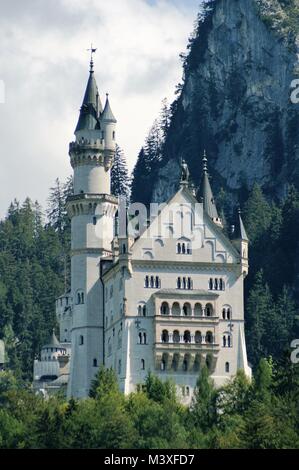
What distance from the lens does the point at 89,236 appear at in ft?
487

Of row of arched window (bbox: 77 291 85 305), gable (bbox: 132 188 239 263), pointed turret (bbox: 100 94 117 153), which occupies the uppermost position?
pointed turret (bbox: 100 94 117 153)

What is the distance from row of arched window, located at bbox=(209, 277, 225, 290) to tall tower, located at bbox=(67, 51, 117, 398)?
7.28 m

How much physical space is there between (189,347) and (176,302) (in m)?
2.88

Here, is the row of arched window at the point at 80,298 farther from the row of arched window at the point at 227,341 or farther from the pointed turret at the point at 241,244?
the pointed turret at the point at 241,244

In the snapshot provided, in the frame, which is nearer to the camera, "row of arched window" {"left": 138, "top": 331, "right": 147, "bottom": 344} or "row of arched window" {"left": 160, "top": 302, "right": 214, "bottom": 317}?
"row of arched window" {"left": 138, "top": 331, "right": 147, "bottom": 344}

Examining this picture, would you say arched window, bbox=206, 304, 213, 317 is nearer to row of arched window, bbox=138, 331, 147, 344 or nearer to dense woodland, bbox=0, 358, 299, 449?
row of arched window, bbox=138, 331, 147, 344

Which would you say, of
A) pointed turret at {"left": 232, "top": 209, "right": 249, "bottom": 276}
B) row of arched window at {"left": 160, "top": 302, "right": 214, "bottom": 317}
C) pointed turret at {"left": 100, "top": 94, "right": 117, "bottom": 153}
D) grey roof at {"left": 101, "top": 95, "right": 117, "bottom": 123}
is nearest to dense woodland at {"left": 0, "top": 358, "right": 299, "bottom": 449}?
row of arched window at {"left": 160, "top": 302, "right": 214, "bottom": 317}

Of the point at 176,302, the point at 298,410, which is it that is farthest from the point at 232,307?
the point at 298,410

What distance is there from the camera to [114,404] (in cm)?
12544

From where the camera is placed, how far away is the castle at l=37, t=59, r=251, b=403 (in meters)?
143

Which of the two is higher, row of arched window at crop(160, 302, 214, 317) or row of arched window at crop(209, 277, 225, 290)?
row of arched window at crop(209, 277, 225, 290)

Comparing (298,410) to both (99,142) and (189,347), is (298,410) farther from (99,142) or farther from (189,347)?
(99,142)

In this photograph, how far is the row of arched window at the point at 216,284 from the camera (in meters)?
146

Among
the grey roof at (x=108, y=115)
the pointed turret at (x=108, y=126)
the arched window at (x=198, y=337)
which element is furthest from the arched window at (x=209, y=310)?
the grey roof at (x=108, y=115)
